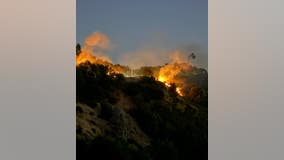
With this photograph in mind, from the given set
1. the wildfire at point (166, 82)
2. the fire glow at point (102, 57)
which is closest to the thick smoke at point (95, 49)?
the fire glow at point (102, 57)

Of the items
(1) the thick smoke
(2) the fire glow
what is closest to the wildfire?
(2) the fire glow

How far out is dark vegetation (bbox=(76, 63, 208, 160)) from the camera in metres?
5.22

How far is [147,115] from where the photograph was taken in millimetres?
5391

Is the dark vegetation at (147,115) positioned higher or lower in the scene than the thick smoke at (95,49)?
lower

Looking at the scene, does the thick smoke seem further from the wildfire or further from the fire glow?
the wildfire

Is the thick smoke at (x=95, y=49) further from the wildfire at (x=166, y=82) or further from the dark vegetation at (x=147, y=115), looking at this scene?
the wildfire at (x=166, y=82)

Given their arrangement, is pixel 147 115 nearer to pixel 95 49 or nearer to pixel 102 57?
pixel 102 57

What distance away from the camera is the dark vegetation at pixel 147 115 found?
5.22 meters

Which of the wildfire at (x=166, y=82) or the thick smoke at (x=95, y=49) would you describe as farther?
the wildfire at (x=166, y=82)

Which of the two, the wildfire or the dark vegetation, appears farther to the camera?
the wildfire

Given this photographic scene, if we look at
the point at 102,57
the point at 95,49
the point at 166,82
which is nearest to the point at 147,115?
the point at 166,82

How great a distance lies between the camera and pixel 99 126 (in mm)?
5238

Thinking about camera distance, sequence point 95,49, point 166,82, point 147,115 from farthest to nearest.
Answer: point 166,82 < point 147,115 < point 95,49
